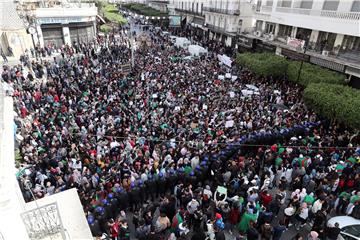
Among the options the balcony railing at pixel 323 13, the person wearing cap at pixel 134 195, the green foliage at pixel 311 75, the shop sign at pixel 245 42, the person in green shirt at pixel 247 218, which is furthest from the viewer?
the shop sign at pixel 245 42

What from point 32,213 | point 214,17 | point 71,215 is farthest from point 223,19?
point 32,213

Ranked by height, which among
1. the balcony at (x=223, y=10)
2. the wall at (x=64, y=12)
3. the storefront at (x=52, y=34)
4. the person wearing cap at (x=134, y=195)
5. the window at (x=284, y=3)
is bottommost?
the person wearing cap at (x=134, y=195)

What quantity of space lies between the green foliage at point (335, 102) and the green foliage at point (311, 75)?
70.8 inches

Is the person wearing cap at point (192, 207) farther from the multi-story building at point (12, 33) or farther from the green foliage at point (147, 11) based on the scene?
the green foliage at point (147, 11)

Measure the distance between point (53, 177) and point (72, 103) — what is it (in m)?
6.62

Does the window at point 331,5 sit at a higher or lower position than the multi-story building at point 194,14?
higher

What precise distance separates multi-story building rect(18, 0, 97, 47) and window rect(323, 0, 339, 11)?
91.8 ft

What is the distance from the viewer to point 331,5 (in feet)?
62.3

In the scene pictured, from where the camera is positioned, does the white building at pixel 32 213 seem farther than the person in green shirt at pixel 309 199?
No

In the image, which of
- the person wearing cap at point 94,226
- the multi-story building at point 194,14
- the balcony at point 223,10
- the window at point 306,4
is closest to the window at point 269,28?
the window at point 306,4

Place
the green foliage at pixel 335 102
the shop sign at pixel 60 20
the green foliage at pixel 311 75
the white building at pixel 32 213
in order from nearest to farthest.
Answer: the white building at pixel 32 213
the green foliage at pixel 335 102
the green foliage at pixel 311 75
the shop sign at pixel 60 20

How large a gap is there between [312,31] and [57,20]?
28359mm

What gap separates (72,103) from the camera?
15.2 meters

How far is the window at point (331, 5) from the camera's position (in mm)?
18534
